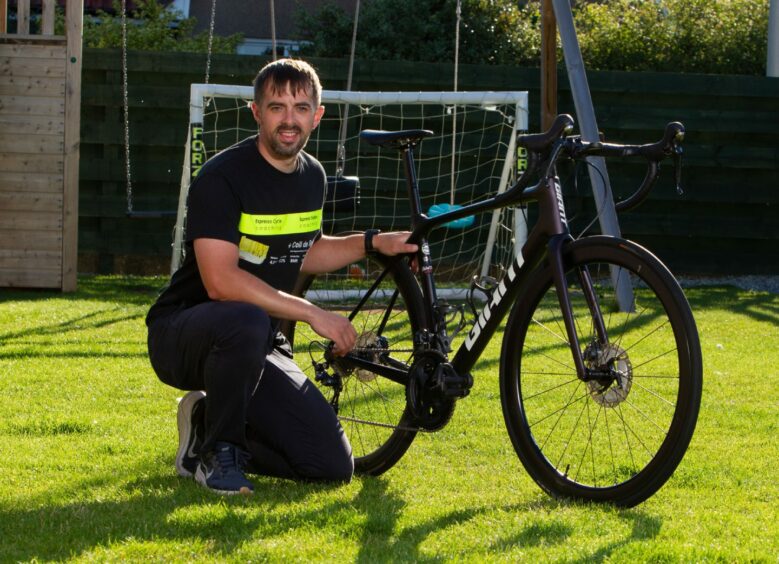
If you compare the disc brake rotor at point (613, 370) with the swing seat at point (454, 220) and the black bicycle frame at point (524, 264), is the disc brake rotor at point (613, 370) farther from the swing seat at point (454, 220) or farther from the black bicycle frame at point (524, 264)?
the swing seat at point (454, 220)

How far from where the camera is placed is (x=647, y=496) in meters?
3.57

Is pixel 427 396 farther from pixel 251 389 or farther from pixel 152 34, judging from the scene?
pixel 152 34

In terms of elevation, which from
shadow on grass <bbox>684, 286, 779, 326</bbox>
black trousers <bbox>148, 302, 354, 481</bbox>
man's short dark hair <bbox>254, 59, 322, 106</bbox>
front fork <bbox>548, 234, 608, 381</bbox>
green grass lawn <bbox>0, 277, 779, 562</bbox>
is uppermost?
man's short dark hair <bbox>254, 59, 322, 106</bbox>

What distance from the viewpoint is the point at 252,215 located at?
400 cm

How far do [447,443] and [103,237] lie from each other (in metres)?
6.79

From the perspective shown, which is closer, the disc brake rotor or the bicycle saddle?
the disc brake rotor

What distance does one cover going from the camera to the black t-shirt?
155 inches

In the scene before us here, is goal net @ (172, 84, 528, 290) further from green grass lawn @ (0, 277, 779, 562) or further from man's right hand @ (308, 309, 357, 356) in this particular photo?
man's right hand @ (308, 309, 357, 356)

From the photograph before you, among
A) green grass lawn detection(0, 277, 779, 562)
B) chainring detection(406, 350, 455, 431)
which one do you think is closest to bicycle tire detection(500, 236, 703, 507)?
green grass lawn detection(0, 277, 779, 562)

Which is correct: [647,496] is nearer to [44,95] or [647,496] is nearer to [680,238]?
[44,95]

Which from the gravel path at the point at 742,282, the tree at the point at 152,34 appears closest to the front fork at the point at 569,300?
the gravel path at the point at 742,282

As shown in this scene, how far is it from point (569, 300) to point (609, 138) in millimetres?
7730

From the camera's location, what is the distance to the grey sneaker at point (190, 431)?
4180mm

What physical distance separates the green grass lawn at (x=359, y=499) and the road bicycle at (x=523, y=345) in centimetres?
17
